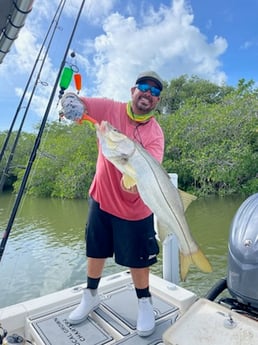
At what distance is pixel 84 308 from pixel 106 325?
0.16m

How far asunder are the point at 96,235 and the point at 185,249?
24.6 inches

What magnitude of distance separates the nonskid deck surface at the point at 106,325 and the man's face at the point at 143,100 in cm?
113

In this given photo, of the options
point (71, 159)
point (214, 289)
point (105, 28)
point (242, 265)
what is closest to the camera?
point (242, 265)

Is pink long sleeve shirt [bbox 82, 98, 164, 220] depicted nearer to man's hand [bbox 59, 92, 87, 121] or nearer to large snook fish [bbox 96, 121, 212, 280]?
man's hand [bbox 59, 92, 87, 121]

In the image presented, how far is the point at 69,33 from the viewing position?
92.5 inches

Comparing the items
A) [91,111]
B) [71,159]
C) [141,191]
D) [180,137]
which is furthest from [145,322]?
[71,159]

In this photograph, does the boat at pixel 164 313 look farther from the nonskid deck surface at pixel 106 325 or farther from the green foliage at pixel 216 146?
the green foliage at pixel 216 146

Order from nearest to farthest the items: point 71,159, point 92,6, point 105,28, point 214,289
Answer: point 214,289 < point 92,6 < point 105,28 < point 71,159

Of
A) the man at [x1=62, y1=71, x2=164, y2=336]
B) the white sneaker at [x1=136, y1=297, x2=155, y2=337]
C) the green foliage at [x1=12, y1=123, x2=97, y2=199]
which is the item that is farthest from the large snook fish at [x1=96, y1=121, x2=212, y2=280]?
the green foliage at [x1=12, y1=123, x2=97, y2=199]

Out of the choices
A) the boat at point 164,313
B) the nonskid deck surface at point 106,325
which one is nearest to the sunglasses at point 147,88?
the boat at point 164,313

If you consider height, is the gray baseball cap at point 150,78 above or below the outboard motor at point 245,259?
above

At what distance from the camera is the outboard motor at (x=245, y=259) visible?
1.48 m

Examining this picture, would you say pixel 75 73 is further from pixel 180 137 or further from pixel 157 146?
pixel 180 137

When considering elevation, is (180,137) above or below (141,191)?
above
